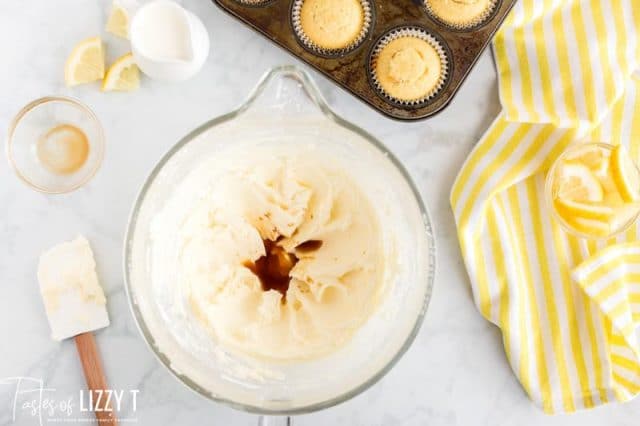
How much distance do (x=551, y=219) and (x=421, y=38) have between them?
1.70 feet

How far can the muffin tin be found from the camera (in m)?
1.50

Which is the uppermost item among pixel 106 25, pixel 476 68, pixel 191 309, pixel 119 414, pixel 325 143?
pixel 106 25

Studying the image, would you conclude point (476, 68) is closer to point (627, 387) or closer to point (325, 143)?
point (325, 143)

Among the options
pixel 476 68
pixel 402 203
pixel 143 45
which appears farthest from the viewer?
pixel 476 68

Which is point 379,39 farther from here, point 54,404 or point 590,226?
point 54,404

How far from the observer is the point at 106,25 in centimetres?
158

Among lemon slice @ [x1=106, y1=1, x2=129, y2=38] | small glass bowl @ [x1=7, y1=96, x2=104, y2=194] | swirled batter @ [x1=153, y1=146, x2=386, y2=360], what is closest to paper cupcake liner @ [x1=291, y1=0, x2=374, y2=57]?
swirled batter @ [x1=153, y1=146, x2=386, y2=360]

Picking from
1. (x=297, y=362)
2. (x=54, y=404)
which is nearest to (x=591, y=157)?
(x=297, y=362)

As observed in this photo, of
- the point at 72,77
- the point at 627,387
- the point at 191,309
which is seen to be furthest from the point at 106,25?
the point at 627,387

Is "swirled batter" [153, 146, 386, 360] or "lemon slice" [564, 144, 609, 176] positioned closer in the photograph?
"swirled batter" [153, 146, 386, 360]

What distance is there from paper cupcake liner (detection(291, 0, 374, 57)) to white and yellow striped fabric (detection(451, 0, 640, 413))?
312 mm

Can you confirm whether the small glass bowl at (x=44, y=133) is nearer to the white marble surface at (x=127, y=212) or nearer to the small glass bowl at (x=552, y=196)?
the white marble surface at (x=127, y=212)

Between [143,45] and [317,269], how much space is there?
63 centimetres

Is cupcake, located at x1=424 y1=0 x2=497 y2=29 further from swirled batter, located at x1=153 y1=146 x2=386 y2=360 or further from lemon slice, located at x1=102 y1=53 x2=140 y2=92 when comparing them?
lemon slice, located at x1=102 y1=53 x2=140 y2=92
